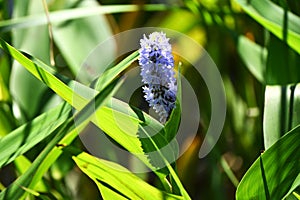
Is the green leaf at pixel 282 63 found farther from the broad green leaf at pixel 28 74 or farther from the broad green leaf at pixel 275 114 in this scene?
the broad green leaf at pixel 28 74

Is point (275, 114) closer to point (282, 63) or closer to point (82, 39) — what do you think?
point (282, 63)

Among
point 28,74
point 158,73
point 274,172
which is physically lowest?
point 274,172

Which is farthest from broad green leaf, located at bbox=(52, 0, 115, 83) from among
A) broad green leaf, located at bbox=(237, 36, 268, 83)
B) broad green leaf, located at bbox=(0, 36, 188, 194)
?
broad green leaf, located at bbox=(0, 36, 188, 194)

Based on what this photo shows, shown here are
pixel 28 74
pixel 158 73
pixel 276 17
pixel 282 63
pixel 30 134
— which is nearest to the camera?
pixel 158 73

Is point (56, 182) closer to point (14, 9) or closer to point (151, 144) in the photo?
point (14, 9)

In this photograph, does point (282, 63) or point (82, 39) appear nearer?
point (282, 63)

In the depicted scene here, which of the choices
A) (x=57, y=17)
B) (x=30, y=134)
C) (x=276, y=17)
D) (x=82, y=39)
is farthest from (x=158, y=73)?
(x=82, y=39)

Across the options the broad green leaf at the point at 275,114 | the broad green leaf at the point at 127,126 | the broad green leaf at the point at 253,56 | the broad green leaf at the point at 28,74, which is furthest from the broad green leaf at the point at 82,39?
the broad green leaf at the point at 127,126
